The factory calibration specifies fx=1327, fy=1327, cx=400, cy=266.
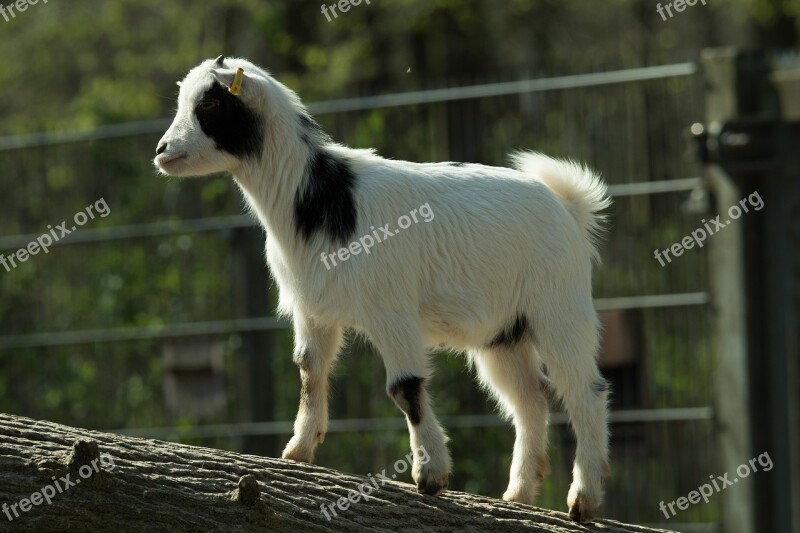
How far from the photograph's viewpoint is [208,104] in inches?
244

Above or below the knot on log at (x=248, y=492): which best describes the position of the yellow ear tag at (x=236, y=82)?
above

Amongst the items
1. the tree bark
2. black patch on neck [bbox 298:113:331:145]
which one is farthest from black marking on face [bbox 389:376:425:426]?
black patch on neck [bbox 298:113:331:145]

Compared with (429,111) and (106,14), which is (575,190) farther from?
(106,14)

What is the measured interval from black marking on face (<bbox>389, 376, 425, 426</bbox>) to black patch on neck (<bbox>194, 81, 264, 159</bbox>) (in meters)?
1.33

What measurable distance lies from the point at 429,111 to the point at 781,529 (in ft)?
13.8

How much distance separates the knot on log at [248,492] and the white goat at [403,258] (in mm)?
968

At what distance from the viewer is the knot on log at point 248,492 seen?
528 centimetres

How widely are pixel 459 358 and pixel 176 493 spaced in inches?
215

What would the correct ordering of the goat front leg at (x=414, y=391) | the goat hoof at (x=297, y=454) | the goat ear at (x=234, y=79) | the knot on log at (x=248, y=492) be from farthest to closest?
the goat hoof at (x=297, y=454) < the goat ear at (x=234, y=79) < the goat front leg at (x=414, y=391) < the knot on log at (x=248, y=492)

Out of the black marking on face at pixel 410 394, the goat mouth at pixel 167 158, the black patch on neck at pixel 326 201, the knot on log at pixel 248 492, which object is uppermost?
the goat mouth at pixel 167 158

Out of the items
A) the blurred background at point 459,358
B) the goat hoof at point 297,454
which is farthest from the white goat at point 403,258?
the blurred background at point 459,358

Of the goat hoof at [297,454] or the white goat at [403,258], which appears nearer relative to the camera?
the white goat at [403,258]

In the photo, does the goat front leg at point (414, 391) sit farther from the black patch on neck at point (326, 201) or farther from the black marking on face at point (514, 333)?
the black marking on face at point (514, 333)

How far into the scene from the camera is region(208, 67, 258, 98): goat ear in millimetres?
6141
